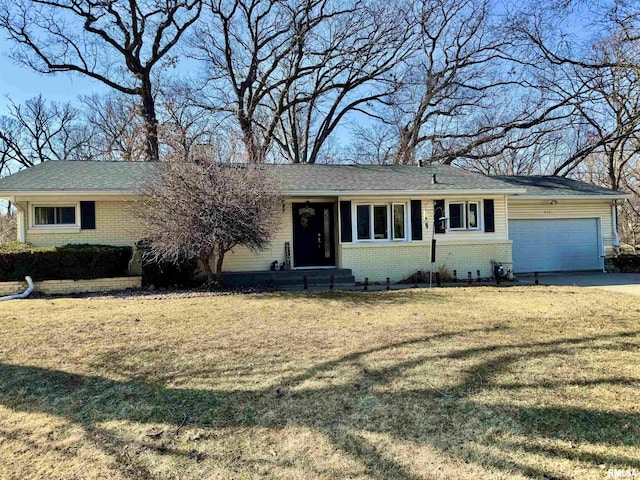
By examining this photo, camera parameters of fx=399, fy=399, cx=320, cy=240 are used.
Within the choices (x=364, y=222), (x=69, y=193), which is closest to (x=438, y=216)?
(x=364, y=222)

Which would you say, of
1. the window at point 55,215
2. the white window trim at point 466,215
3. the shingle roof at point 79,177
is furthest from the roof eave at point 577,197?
the window at point 55,215

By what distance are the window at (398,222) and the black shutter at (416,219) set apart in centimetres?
27

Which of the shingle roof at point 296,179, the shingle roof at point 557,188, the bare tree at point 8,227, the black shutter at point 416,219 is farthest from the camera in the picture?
the bare tree at point 8,227

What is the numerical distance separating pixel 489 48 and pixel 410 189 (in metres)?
17.5

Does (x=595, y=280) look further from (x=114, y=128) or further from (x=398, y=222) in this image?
(x=114, y=128)

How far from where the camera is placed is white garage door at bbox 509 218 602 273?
46.5 feet

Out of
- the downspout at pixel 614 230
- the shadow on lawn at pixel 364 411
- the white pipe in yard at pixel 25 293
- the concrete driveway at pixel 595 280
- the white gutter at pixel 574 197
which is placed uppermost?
the white gutter at pixel 574 197

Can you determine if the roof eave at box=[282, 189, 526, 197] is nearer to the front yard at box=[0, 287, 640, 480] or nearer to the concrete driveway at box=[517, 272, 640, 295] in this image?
the concrete driveway at box=[517, 272, 640, 295]

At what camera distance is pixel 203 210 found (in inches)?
348

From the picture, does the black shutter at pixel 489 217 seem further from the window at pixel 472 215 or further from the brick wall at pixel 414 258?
the brick wall at pixel 414 258

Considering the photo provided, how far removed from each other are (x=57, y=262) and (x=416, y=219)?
9.82m

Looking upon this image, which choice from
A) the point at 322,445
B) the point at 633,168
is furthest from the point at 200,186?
the point at 633,168

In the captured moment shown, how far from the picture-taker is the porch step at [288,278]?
10.8 m

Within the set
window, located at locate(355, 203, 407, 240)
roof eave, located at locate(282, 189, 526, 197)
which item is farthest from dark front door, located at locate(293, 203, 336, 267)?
window, located at locate(355, 203, 407, 240)
